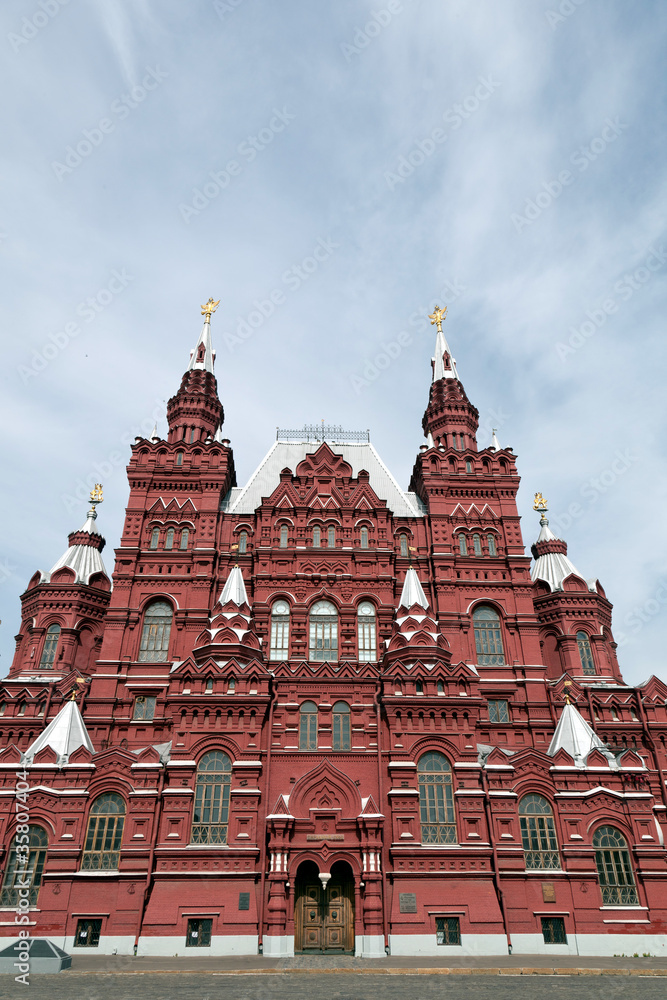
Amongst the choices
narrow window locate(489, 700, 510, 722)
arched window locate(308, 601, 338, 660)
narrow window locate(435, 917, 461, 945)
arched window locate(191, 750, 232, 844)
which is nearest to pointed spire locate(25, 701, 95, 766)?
arched window locate(191, 750, 232, 844)

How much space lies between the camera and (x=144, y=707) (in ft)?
118

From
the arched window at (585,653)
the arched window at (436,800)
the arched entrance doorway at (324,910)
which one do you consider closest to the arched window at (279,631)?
the arched window at (436,800)

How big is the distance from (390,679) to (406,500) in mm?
14404

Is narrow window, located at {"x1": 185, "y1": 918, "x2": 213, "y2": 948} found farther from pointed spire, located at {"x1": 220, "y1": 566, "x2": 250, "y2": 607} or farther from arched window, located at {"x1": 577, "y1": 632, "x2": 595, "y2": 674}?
arched window, located at {"x1": 577, "y1": 632, "x2": 595, "y2": 674}

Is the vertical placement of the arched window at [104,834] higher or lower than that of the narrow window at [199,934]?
higher

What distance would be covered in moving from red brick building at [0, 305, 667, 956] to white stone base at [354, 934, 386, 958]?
4.0 inches

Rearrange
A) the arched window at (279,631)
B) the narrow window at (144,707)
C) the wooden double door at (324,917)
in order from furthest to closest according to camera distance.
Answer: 1. the arched window at (279,631)
2. the narrow window at (144,707)
3. the wooden double door at (324,917)

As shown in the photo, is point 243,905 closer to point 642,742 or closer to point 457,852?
point 457,852

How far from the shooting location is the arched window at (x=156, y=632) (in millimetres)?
37594

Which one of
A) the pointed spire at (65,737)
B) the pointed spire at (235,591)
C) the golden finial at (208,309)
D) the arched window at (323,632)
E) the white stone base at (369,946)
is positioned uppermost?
the golden finial at (208,309)

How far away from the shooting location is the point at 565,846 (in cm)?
3019

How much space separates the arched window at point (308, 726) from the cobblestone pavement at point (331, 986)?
31.9 ft

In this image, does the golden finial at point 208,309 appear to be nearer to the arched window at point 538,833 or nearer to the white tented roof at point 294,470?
the white tented roof at point 294,470

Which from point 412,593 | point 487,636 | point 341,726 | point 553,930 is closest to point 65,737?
point 341,726
